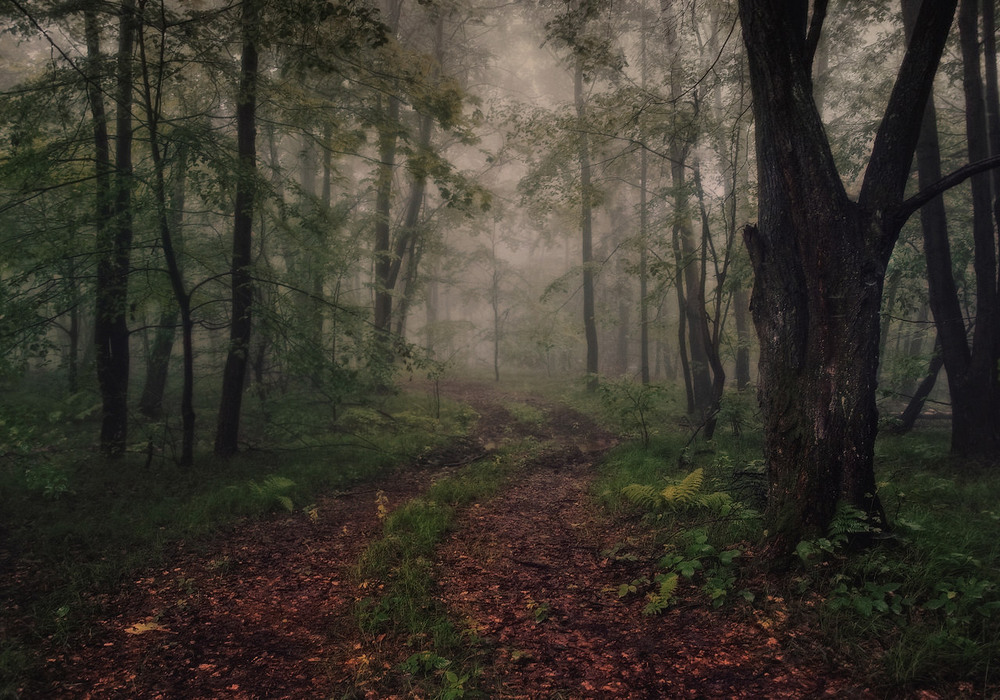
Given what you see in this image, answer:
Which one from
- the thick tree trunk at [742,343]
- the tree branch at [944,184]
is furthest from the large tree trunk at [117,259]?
the thick tree trunk at [742,343]

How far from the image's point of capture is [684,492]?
573cm

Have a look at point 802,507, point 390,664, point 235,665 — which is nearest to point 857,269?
point 802,507

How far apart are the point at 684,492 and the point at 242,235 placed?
311 inches

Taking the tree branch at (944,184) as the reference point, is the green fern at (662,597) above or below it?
below

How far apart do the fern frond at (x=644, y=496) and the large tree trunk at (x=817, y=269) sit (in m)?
1.73

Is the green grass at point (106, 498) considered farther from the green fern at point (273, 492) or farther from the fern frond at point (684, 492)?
the fern frond at point (684, 492)

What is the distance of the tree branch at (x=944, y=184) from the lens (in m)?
3.61

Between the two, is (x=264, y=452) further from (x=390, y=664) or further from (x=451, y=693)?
(x=451, y=693)

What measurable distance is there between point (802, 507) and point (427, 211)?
17.7 metres

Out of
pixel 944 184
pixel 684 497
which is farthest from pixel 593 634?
pixel 944 184

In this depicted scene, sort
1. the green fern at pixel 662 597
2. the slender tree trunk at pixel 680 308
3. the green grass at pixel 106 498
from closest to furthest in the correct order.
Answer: the green fern at pixel 662 597 → the green grass at pixel 106 498 → the slender tree trunk at pixel 680 308

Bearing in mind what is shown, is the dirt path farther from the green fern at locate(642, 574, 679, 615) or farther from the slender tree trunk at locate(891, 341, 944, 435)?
the slender tree trunk at locate(891, 341, 944, 435)

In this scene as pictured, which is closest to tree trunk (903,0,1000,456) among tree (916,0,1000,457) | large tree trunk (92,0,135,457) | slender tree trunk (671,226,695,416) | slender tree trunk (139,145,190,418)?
tree (916,0,1000,457)

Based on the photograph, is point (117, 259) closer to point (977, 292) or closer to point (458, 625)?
point (458, 625)
